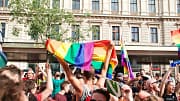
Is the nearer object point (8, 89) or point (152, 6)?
point (8, 89)

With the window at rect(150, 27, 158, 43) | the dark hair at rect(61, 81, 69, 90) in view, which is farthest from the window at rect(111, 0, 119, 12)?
the dark hair at rect(61, 81, 69, 90)

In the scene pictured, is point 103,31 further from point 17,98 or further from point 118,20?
point 17,98

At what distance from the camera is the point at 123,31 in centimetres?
3434

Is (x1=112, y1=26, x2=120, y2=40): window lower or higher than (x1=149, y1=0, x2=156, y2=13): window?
lower

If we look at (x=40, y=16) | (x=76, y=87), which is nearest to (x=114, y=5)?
(x=40, y=16)

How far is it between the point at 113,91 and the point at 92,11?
30.9 meters

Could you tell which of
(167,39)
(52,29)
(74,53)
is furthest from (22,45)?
(74,53)

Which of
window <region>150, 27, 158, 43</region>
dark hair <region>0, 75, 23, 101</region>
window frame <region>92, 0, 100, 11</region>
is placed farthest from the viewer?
window frame <region>92, 0, 100, 11</region>

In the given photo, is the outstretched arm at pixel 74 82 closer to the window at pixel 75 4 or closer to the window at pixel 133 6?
the window at pixel 75 4

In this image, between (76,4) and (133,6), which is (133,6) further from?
(76,4)

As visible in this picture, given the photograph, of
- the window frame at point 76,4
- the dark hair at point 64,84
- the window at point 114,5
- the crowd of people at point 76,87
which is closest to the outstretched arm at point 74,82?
the crowd of people at point 76,87

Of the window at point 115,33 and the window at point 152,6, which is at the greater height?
the window at point 152,6

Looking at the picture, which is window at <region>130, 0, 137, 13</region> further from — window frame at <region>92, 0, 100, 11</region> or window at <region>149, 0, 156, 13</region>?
window frame at <region>92, 0, 100, 11</region>

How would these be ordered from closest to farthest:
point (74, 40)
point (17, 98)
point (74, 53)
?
point (17, 98)
point (74, 53)
point (74, 40)
